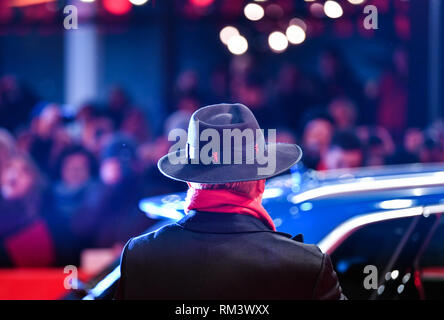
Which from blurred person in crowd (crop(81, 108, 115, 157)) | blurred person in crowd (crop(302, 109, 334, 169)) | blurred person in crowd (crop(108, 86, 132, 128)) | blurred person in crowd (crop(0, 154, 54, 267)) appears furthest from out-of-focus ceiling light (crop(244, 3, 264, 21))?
blurred person in crowd (crop(0, 154, 54, 267))

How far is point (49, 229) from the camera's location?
4.03 meters

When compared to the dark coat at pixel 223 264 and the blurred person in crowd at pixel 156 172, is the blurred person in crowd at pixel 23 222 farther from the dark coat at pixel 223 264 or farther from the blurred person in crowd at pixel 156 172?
the dark coat at pixel 223 264

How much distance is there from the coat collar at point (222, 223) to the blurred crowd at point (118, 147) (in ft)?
5.72

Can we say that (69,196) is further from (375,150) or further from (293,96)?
(293,96)

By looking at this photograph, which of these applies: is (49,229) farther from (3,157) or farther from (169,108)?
(169,108)

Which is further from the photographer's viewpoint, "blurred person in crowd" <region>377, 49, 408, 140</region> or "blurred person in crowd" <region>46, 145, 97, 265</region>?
"blurred person in crowd" <region>377, 49, 408, 140</region>

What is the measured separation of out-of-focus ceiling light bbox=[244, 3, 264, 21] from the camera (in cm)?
751

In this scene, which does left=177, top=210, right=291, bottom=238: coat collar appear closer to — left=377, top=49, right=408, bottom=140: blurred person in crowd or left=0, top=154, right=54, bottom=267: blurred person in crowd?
left=0, top=154, right=54, bottom=267: blurred person in crowd

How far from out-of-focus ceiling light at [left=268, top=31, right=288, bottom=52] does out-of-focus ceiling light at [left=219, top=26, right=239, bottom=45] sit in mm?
526

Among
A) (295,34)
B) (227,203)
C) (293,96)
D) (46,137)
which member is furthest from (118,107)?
(227,203)

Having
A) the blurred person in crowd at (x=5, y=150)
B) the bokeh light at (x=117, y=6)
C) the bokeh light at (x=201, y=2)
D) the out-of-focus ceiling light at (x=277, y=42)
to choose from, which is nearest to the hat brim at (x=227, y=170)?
the blurred person in crowd at (x=5, y=150)

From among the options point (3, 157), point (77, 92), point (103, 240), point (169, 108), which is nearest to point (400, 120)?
point (169, 108)
